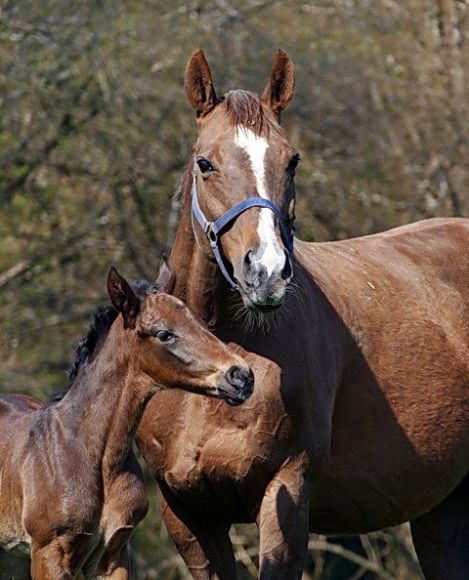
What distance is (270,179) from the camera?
509 cm

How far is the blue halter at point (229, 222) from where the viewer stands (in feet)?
16.4

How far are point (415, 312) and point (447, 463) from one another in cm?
67

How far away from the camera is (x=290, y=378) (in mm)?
5340

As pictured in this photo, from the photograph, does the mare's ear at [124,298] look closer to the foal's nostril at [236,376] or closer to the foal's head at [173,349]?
the foal's head at [173,349]

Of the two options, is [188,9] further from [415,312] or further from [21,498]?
[21,498]

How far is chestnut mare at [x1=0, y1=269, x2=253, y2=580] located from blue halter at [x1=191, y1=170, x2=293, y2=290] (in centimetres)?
21

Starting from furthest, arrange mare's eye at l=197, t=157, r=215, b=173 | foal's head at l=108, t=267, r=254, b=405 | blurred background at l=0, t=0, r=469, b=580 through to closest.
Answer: blurred background at l=0, t=0, r=469, b=580 → mare's eye at l=197, t=157, r=215, b=173 → foal's head at l=108, t=267, r=254, b=405

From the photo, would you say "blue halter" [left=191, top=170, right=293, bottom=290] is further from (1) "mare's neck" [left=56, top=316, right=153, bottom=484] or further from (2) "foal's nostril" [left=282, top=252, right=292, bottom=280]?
(1) "mare's neck" [left=56, top=316, right=153, bottom=484]

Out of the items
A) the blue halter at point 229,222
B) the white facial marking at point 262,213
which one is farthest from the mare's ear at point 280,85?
the blue halter at point 229,222

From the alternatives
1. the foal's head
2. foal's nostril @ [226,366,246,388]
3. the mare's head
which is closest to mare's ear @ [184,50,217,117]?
the mare's head

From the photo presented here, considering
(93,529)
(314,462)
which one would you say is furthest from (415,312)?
(93,529)

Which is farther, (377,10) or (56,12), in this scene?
(377,10)

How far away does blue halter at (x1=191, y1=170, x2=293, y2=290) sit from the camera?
4984 millimetres

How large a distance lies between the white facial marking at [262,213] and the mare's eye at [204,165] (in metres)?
0.13
